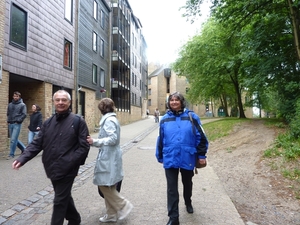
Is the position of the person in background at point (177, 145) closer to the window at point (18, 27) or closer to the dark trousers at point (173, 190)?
the dark trousers at point (173, 190)

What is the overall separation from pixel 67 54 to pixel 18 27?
16.5 ft

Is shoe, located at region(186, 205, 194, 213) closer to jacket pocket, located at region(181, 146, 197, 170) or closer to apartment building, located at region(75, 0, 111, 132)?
jacket pocket, located at region(181, 146, 197, 170)

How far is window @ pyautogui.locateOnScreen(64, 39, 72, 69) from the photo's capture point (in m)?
15.8

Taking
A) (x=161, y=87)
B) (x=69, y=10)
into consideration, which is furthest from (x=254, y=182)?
(x=161, y=87)

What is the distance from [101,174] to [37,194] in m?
2.23

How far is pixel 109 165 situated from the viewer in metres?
3.63

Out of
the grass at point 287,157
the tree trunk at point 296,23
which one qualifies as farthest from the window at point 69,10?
the grass at point 287,157

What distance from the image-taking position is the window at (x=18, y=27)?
10.7 metres

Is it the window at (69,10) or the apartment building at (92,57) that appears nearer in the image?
the window at (69,10)

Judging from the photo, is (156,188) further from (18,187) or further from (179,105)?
(18,187)

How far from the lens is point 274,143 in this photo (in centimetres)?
903

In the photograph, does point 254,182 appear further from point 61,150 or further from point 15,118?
point 15,118

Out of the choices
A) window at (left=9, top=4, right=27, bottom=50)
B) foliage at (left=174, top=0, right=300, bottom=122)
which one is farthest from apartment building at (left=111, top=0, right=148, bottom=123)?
foliage at (left=174, top=0, right=300, bottom=122)

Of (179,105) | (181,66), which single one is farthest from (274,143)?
(181,66)
